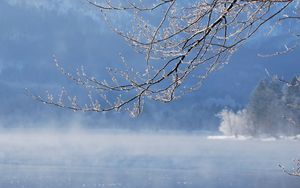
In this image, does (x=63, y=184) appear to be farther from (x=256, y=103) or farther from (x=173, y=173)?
(x=256, y=103)

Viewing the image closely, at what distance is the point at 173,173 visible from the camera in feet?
140

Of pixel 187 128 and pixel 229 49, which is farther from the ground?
pixel 187 128

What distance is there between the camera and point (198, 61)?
7188 mm

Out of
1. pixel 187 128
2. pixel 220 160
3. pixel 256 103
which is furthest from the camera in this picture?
pixel 187 128

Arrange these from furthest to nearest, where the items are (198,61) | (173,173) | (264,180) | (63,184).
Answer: (173,173), (264,180), (63,184), (198,61)

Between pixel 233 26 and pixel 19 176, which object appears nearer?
pixel 233 26

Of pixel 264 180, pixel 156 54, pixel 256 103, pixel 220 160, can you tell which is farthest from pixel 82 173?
pixel 256 103

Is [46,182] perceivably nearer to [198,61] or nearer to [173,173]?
[173,173]

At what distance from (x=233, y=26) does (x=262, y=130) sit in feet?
328

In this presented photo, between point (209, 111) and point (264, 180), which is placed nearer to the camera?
point (264, 180)

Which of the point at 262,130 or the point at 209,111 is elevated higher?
the point at 209,111

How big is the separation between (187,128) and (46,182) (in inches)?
6217

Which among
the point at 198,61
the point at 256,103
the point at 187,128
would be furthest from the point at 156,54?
the point at 187,128

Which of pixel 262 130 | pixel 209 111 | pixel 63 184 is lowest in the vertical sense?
pixel 63 184
